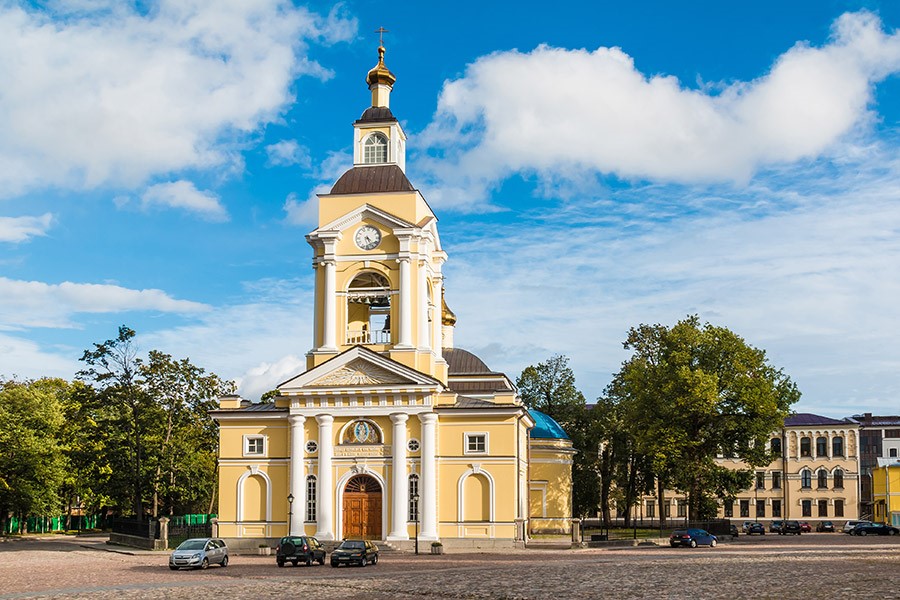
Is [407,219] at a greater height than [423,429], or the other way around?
[407,219]

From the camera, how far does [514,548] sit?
46.0 metres

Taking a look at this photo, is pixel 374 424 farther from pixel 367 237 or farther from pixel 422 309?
pixel 367 237

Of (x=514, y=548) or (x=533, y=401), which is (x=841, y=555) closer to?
(x=514, y=548)

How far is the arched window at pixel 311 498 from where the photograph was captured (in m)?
47.6

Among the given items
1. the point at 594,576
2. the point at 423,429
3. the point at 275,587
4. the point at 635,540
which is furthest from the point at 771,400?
the point at 275,587

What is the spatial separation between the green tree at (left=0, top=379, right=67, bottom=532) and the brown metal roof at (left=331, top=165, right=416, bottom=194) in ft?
91.9

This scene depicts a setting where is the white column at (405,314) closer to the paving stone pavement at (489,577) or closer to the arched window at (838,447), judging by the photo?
the paving stone pavement at (489,577)

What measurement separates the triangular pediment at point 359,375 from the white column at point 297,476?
1.64 meters

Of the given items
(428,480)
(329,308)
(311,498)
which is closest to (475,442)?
(428,480)

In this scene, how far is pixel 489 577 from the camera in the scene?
28656mm

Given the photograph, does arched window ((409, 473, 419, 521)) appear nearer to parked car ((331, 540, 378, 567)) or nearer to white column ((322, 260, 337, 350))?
white column ((322, 260, 337, 350))

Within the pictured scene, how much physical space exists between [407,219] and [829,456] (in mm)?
61529

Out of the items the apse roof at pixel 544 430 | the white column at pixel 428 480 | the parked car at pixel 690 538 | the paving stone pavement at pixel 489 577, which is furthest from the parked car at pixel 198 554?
the apse roof at pixel 544 430

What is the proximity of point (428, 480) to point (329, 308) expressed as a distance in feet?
31.5
